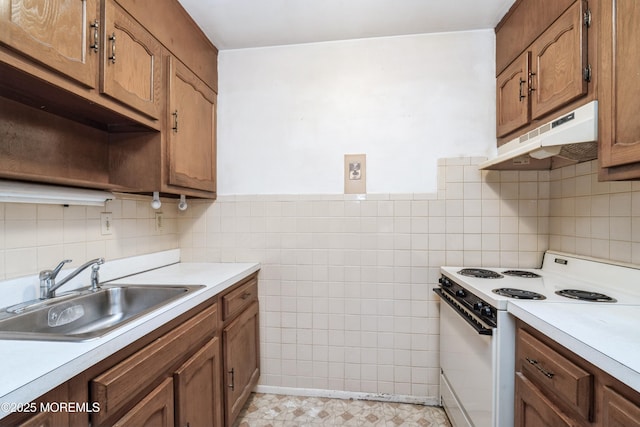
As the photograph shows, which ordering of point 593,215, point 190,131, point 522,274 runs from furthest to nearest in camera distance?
1. point 190,131
2. point 522,274
3. point 593,215

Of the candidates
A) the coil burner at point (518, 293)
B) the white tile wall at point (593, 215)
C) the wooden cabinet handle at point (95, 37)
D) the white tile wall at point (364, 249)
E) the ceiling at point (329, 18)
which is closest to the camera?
the wooden cabinet handle at point (95, 37)

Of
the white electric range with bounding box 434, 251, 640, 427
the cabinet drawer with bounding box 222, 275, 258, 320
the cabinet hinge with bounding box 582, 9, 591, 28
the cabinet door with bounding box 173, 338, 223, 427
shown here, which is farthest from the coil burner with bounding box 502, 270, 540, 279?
the cabinet door with bounding box 173, 338, 223, 427

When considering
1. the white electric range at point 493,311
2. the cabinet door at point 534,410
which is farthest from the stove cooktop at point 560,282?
the cabinet door at point 534,410

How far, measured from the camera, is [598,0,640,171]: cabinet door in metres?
0.94

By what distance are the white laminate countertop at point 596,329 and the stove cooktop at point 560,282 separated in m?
0.08

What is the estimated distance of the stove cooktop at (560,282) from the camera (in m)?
1.20

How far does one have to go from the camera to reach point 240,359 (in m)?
1.75

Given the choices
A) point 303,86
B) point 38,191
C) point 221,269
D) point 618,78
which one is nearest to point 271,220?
point 221,269

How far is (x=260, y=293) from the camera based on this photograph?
210 centimetres

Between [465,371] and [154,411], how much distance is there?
1.42 metres

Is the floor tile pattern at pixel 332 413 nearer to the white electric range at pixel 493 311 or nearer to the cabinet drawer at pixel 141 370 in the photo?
the white electric range at pixel 493 311

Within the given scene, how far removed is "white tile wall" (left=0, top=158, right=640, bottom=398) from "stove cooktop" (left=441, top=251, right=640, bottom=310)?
155 millimetres

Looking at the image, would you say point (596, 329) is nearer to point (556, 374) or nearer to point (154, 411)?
point (556, 374)

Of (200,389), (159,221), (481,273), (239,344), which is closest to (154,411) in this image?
(200,389)
